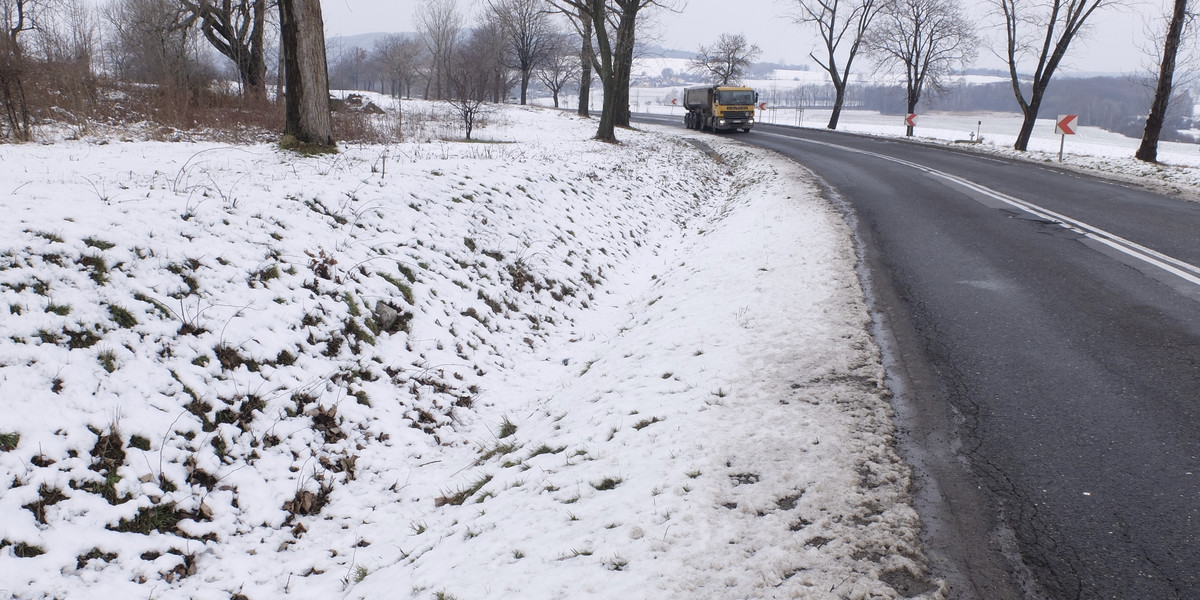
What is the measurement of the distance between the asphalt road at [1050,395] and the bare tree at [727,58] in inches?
2304

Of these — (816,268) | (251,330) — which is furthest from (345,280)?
(816,268)

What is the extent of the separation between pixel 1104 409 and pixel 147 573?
5.82 m

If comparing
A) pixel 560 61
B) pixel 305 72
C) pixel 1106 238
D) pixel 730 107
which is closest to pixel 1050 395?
pixel 1106 238

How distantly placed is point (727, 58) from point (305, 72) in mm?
60122

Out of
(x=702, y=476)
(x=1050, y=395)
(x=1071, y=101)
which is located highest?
(x=1071, y=101)

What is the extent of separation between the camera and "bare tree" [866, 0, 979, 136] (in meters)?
41.0

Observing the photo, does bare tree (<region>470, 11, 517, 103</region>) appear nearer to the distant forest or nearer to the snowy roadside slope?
the snowy roadside slope

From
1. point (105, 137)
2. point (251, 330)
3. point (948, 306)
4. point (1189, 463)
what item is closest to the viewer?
point (1189, 463)

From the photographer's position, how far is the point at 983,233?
907 cm

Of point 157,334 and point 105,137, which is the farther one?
point 105,137

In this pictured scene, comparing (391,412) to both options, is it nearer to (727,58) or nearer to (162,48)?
(162,48)

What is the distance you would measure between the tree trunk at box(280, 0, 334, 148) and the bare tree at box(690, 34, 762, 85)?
5893 cm

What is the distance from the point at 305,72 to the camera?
1002cm

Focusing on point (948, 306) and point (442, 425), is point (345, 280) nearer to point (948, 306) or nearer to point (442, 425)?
point (442, 425)
